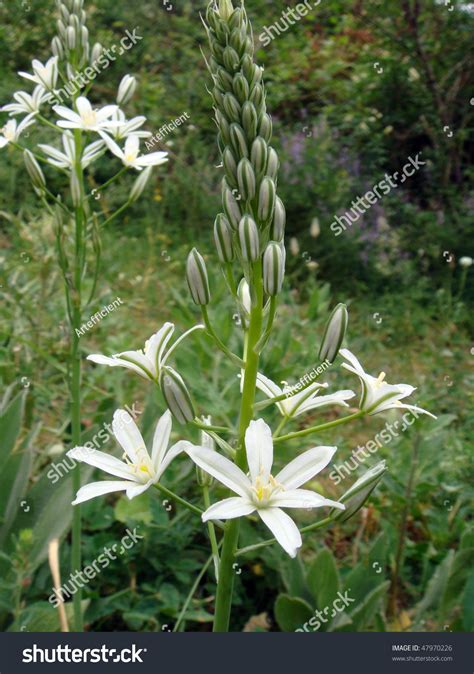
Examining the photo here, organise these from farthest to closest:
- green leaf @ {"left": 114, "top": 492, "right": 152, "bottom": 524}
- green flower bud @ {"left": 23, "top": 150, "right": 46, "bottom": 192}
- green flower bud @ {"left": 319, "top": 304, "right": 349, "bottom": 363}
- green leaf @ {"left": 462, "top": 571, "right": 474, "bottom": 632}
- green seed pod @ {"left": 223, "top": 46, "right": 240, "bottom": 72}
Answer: green leaf @ {"left": 114, "top": 492, "right": 152, "bottom": 524} → green flower bud @ {"left": 23, "top": 150, "right": 46, "bottom": 192} → green leaf @ {"left": 462, "top": 571, "right": 474, "bottom": 632} → green flower bud @ {"left": 319, "top": 304, "right": 349, "bottom": 363} → green seed pod @ {"left": 223, "top": 46, "right": 240, "bottom": 72}

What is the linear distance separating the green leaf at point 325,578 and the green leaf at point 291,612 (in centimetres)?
8

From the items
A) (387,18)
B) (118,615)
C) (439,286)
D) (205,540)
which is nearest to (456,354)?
(439,286)

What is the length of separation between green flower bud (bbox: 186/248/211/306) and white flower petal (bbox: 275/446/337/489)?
38 cm

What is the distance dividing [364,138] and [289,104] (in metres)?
1.36

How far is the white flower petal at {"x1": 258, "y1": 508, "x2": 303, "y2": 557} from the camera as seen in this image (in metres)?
1.26

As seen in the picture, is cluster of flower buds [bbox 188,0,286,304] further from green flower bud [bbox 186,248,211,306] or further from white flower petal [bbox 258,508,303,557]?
white flower petal [bbox 258,508,303,557]

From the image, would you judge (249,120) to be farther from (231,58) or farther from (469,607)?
(469,607)

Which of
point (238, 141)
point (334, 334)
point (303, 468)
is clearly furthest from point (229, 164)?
point (303, 468)

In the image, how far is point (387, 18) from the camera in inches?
293

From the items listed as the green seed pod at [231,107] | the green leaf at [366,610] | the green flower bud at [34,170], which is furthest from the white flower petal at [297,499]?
the green flower bud at [34,170]

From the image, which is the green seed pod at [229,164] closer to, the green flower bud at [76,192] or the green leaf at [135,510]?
the green flower bud at [76,192]

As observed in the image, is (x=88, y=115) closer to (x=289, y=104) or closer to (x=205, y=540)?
(x=205, y=540)

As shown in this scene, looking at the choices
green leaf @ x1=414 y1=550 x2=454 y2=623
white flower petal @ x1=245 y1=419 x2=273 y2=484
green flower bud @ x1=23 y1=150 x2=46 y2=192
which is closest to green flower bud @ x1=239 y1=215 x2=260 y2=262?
white flower petal @ x1=245 y1=419 x2=273 y2=484

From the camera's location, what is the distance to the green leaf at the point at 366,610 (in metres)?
2.27
